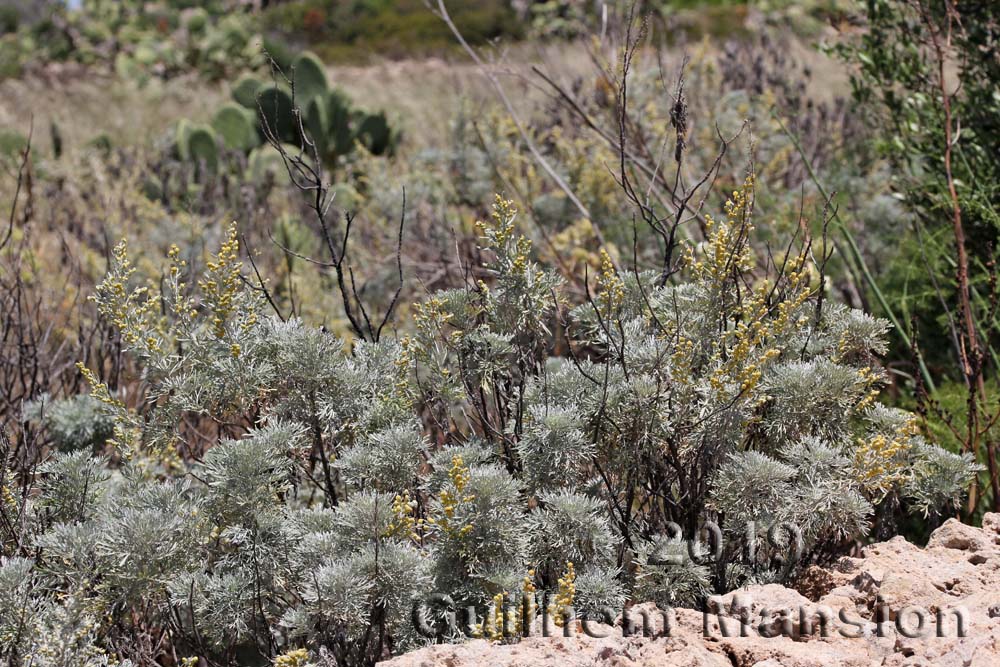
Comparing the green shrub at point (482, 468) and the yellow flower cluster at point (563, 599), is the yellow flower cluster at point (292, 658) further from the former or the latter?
the yellow flower cluster at point (563, 599)

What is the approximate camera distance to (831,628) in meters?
1.86

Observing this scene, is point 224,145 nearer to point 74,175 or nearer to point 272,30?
point 74,175

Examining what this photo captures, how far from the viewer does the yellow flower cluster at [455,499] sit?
6.35 ft

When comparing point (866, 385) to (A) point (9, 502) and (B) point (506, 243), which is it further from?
(A) point (9, 502)

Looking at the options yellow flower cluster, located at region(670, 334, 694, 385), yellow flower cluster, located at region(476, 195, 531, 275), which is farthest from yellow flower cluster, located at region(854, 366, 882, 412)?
yellow flower cluster, located at region(476, 195, 531, 275)

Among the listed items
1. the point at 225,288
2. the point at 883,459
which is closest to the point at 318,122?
the point at 225,288

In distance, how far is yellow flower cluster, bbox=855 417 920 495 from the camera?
79.7 inches

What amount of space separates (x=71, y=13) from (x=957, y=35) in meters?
21.3

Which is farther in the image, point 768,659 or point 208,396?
point 208,396

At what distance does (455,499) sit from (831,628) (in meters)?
0.72

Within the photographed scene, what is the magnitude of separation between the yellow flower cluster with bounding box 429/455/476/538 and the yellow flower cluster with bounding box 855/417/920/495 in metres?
0.78

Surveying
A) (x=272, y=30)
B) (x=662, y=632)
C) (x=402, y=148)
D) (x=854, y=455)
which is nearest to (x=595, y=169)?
(x=854, y=455)

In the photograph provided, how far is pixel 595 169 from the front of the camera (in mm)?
4555

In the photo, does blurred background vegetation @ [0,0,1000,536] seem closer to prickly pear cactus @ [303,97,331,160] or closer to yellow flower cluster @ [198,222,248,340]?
prickly pear cactus @ [303,97,331,160]
